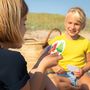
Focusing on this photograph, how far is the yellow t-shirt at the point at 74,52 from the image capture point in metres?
3.60

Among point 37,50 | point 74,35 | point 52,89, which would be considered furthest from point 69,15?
point 52,89

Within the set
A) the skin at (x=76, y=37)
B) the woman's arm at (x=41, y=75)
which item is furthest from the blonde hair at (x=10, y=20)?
the skin at (x=76, y=37)

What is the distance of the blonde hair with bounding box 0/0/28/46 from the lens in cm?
180

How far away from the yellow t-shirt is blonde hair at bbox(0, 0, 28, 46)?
68.9 inches

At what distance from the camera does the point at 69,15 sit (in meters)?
3.70

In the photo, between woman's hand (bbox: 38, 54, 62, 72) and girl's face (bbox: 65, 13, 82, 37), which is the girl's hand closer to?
girl's face (bbox: 65, 13, 82, 37)

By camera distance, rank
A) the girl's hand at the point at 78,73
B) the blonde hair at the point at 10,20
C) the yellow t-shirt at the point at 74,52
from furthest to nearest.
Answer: the yellow t-shirt at the point at 74,52, the girl's hand at the point at 78,73, the blonde hair at the point at 10,20

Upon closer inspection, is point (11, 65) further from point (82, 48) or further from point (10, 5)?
point (82, 48)

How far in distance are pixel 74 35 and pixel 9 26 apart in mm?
2005

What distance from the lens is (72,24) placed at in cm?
367

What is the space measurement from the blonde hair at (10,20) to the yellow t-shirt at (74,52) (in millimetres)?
1749

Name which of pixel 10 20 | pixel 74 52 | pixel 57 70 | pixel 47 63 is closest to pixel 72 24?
pixel 74 52

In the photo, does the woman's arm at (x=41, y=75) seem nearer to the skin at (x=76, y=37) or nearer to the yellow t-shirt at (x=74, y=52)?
the skin at (x=76, y=37)

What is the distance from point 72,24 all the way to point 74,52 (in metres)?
0.29
